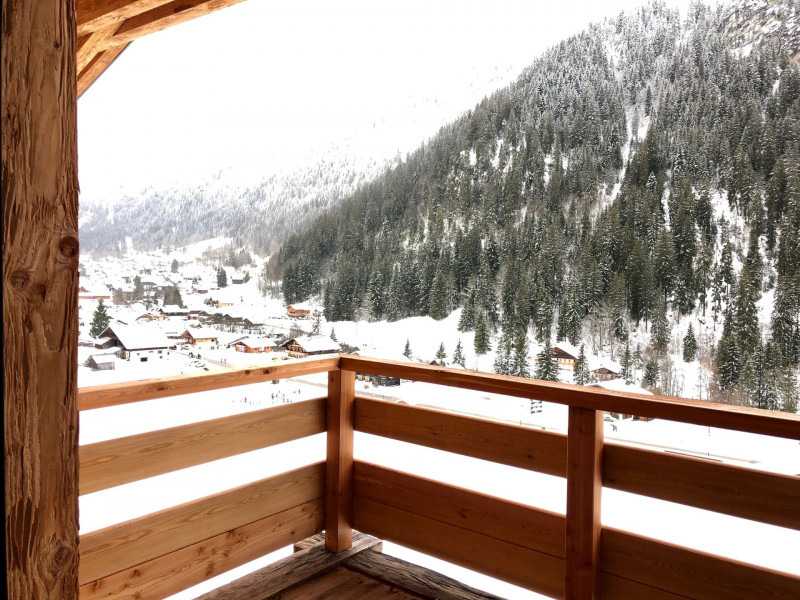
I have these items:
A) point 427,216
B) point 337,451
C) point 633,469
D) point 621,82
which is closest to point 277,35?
point 427,216

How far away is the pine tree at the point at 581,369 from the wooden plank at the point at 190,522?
432cm

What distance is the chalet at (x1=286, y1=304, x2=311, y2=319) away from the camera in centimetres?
712

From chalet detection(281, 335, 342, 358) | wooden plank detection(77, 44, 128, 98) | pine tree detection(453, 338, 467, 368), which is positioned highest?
wooden plank detection(77, 44, 128, 98)

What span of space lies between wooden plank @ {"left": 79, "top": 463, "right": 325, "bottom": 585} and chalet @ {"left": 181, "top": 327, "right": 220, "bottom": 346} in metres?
3.72

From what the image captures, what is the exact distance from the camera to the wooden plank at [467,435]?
1854 millimetres

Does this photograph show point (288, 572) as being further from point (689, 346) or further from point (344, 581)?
point (689, 346)

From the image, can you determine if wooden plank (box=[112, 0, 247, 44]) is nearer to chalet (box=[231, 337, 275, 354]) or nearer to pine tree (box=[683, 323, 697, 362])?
chalet (box=[231, 337, 275, 354])

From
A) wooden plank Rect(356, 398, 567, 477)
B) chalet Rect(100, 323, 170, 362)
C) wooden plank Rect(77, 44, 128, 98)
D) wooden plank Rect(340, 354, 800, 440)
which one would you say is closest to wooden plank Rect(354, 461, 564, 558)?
wooden plank Rect(356, 398, 567, 477)

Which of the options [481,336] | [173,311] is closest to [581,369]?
[481,336]

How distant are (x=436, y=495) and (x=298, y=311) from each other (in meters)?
5.36

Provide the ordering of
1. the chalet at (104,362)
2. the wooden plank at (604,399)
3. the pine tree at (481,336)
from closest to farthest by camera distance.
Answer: the wooden plank at (604,399)
the chalet at (104,362)
the pine tree at (481,336)

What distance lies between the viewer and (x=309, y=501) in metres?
→ 2.30

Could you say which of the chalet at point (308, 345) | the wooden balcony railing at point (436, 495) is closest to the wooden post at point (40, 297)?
the wooden balcony railing at point (436, 495)

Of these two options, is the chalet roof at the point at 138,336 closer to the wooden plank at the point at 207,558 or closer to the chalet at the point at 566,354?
the wooden plank at the point at 207,558
